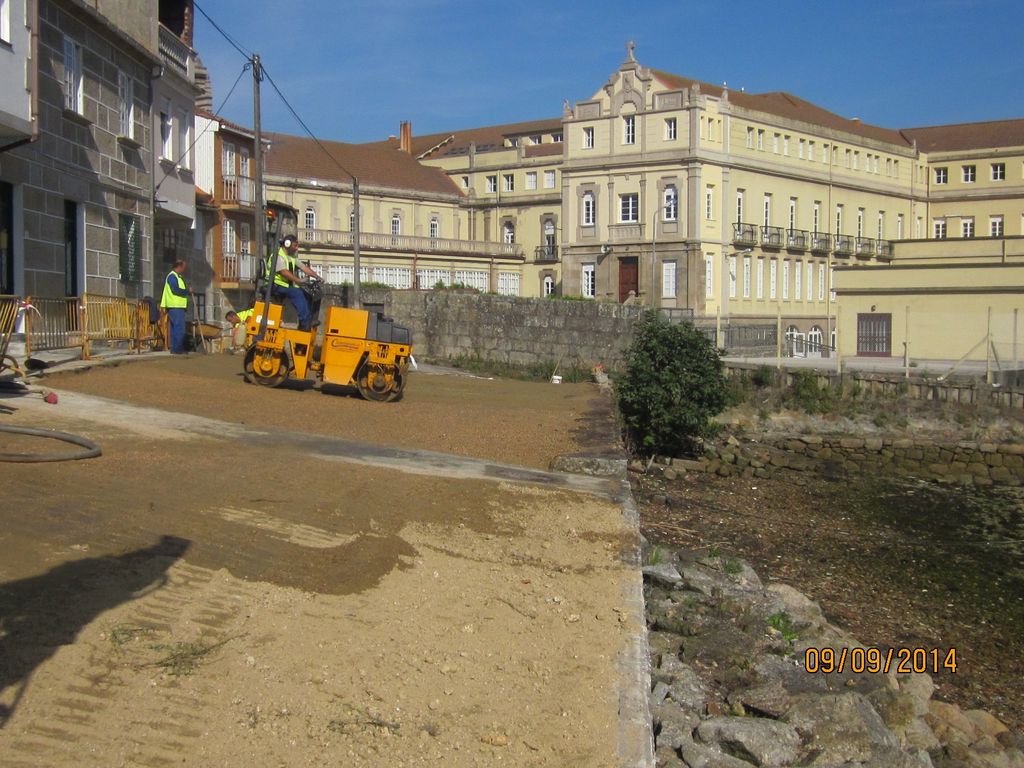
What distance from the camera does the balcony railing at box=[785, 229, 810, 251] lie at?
58688 mm

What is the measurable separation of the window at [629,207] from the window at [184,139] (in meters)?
33.9

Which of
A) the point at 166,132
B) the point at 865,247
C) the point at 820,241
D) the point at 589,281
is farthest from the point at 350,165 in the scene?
the point at 166,132

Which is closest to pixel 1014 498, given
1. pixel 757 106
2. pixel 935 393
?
pixel 935 393

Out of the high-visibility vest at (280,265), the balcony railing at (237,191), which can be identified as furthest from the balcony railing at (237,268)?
the high-visibility vest at (280,265)

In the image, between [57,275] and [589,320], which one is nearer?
[57,275]

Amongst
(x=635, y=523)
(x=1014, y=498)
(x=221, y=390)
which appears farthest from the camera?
(x=1014, y=498)

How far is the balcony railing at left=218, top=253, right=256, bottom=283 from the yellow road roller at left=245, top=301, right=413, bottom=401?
758 inches

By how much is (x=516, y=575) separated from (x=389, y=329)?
30.8 feet

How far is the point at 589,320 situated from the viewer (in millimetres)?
30656

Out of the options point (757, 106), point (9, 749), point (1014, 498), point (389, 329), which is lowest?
point (1014, 498)

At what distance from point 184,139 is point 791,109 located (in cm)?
4463

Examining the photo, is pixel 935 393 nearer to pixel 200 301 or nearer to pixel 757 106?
pixel 200 301

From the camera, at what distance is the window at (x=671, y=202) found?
54969mm
